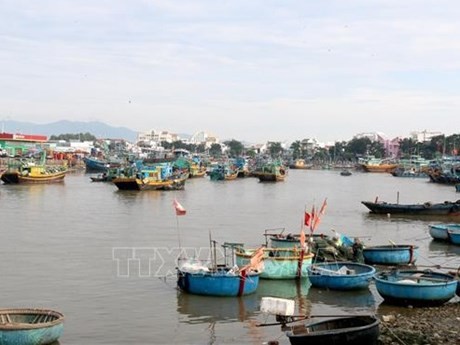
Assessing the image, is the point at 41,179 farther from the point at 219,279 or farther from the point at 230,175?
the point at 219,279

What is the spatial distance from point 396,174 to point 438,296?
333 feet

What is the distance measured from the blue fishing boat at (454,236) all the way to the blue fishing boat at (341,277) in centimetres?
1042

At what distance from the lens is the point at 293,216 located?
42906 millimetres

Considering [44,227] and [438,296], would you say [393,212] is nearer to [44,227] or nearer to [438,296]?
[44,227]

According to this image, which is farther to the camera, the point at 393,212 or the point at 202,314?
the point at 393,212

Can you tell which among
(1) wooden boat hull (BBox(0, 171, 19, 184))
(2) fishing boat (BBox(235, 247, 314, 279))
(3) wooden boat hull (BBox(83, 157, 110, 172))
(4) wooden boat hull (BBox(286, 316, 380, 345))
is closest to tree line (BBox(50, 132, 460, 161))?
(3) wooden boat hull (BBox(83, 157, 110, 172))

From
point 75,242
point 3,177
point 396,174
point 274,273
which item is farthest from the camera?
point 396,174

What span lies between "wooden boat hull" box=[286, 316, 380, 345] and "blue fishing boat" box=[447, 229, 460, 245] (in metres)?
16.7

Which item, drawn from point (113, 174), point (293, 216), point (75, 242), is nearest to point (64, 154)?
point (113, 174)

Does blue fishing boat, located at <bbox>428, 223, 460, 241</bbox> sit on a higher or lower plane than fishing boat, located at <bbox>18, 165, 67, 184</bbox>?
lower

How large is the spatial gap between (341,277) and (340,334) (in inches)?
245

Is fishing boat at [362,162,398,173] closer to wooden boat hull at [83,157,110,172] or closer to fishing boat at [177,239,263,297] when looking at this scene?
wooden boat hull at [83,157,110,172]

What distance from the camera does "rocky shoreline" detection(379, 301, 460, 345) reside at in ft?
42.8

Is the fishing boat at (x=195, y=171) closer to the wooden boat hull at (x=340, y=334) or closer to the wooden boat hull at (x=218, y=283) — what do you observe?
the wooden boat hull at (x=218, y=283)
